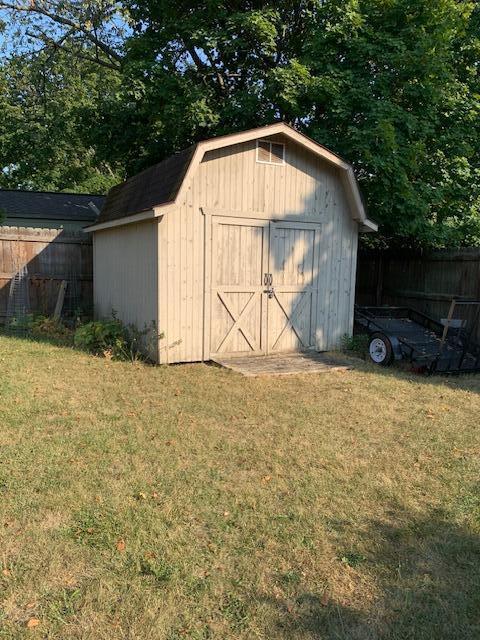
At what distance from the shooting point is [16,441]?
4.72 metres

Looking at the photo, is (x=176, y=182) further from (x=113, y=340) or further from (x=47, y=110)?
(x=47, y=110)

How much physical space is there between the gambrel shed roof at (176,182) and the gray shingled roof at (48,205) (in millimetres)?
5918

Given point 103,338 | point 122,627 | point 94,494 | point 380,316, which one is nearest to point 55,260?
point 103,338

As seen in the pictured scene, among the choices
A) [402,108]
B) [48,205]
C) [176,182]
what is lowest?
Answer: [176,182]

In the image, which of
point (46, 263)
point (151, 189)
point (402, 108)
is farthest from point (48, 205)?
point (402, 108)

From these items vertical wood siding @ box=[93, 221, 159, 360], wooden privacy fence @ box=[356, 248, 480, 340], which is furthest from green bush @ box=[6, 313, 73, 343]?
wooden privacy fence @ box=[356, 248, 480, 340]

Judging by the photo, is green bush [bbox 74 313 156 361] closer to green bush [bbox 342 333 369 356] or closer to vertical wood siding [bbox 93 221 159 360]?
vertical wood siding [bbox 93 221 159 360]

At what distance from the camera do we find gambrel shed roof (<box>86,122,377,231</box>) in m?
7.74

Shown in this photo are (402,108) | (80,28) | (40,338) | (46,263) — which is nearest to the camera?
(40,338)

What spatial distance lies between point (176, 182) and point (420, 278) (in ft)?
20.6

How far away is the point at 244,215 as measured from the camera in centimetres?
859

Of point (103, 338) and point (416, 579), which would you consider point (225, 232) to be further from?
point (416, 579)

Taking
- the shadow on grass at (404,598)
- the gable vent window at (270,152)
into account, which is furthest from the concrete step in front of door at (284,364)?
the shadow on grass at (404,598)

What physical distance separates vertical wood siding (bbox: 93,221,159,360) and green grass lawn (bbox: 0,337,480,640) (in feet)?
7.46
